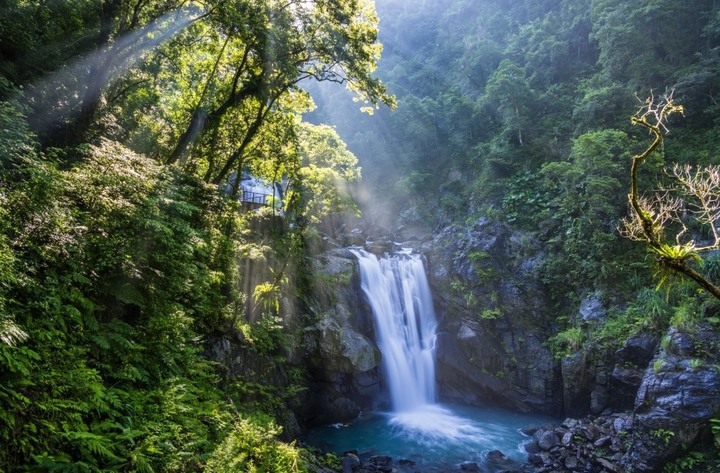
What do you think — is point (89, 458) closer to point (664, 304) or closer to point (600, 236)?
point (664, 304)

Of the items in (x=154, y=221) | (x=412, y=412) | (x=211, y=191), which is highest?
(x=211, y=191)

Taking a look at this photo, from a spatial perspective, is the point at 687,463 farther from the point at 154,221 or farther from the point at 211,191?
→ the point at 211,191

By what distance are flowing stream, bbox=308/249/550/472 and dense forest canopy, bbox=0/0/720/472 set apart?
13.5 feet

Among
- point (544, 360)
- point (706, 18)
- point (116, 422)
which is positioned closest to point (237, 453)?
point (116, 422)

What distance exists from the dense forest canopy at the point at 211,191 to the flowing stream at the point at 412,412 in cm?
411

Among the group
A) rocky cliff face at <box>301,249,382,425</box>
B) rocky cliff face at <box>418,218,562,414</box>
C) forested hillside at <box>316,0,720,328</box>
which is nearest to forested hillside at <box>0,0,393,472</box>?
rocky cliff face at <box>301,249,382,425</box>

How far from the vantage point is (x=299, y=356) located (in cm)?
1519

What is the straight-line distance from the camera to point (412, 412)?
701 inches

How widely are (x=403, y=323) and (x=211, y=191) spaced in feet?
47.3

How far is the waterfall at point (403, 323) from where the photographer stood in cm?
1883

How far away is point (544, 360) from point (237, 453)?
55.7 feet

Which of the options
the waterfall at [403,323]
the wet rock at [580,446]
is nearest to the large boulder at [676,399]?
the wet rock at [580,446]

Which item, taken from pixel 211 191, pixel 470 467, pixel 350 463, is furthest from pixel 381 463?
pixel 211 191

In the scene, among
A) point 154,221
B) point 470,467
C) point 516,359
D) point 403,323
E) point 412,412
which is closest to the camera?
point 154,221
